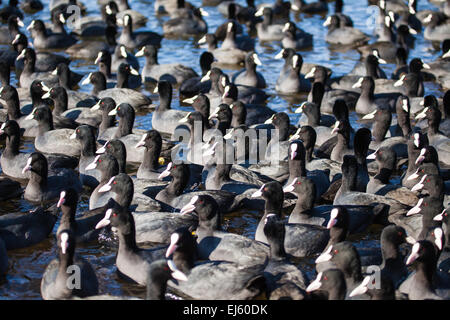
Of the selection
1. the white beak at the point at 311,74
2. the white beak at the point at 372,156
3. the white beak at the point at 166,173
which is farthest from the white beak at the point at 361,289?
the white beak at the point at 311,74

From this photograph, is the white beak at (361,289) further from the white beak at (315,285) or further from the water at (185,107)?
the water at (185,107)

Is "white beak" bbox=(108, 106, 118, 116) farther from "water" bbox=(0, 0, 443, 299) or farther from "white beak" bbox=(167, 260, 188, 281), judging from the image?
"white beak" bbox=(167, 260, 188, 281)

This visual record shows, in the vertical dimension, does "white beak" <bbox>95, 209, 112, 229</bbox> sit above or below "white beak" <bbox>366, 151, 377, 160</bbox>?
above

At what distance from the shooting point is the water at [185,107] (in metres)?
9.59

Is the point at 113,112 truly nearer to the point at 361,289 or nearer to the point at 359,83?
the point at 359,83

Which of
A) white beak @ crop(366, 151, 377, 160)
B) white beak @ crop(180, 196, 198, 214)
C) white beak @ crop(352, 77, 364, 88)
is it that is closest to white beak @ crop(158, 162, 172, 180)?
white beak @ crop(180, 196, 198, 214)

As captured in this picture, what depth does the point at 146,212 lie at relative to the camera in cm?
1081

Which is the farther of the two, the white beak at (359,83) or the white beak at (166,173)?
the white beak at (359,83)

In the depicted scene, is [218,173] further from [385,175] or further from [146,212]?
[385,175]

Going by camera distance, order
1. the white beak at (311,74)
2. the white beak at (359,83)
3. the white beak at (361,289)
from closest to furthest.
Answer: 1. the white beak at (361,289)
2. the white beak at (359,83)
3. the white beak at (311,74)

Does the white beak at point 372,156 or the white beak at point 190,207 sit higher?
the white beak at point 190,207

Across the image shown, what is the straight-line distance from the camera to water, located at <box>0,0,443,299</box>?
959cm

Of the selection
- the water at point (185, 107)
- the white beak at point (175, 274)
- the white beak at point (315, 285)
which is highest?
the white beak at point (175, 274)
